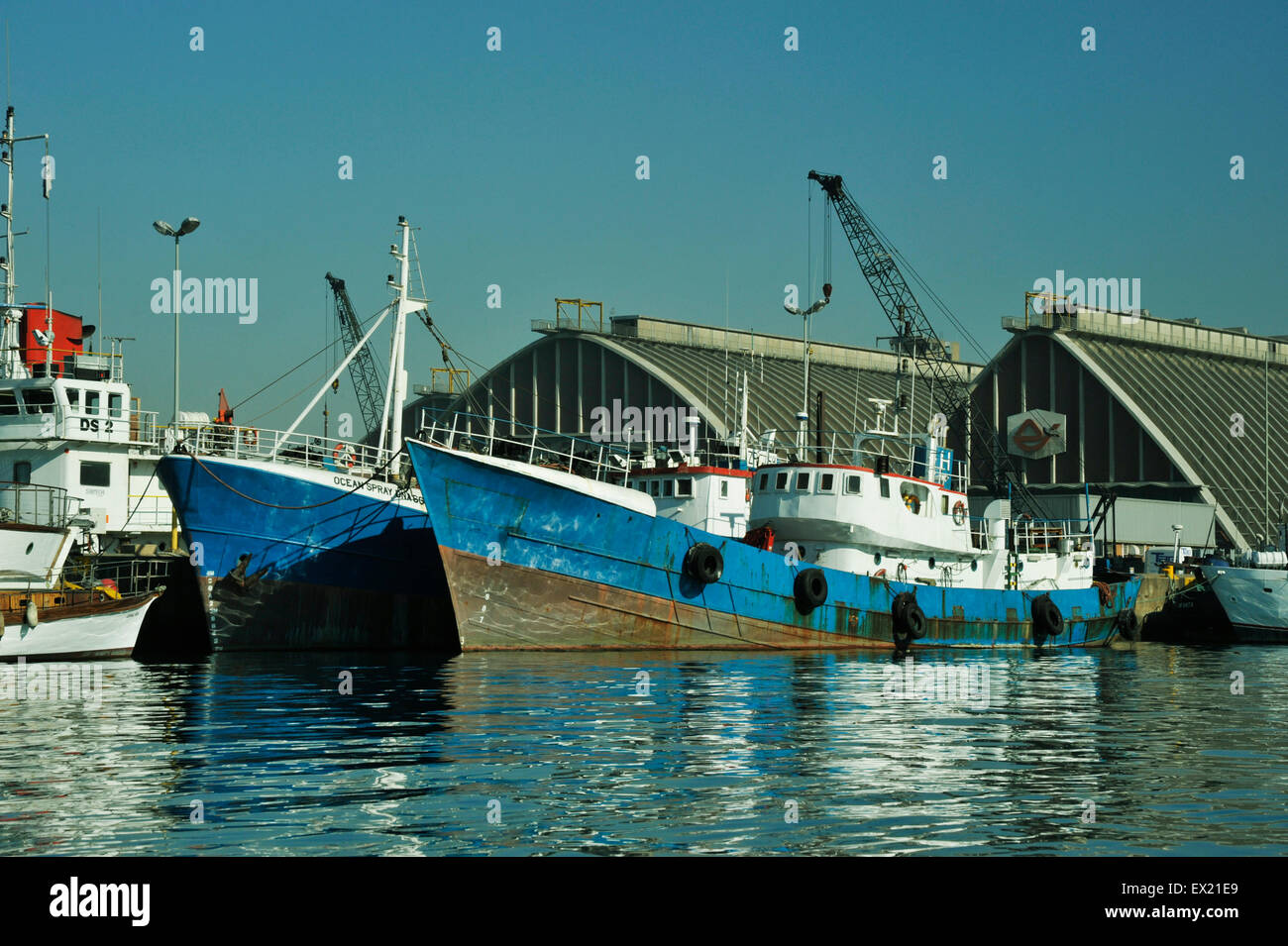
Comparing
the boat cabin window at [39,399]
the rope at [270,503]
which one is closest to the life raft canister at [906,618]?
the rope at [270,503]

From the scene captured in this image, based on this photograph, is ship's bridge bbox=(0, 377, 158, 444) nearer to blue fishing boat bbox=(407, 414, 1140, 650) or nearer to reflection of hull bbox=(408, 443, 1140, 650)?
blue fishing boat bbox=(407, 414, 1140, 650)

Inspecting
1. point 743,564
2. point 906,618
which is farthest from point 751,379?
point 743,564

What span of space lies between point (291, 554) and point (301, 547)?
0.31 m

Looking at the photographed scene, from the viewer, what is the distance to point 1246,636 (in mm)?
57031

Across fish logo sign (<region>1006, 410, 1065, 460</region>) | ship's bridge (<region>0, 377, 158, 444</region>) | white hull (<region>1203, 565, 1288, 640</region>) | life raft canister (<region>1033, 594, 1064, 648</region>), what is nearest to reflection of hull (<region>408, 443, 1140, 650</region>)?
life raft canister (<region>1033, 594, 1064, 648</region>)

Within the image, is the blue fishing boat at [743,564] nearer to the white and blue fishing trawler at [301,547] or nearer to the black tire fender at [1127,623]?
the white and blue fishing trawler at [301,547]

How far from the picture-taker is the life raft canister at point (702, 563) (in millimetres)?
36219

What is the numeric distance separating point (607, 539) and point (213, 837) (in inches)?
930

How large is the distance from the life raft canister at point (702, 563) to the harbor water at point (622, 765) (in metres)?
6.62

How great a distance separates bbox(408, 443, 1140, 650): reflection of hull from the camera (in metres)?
34.2

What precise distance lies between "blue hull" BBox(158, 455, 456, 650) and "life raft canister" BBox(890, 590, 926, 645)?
1326 cm

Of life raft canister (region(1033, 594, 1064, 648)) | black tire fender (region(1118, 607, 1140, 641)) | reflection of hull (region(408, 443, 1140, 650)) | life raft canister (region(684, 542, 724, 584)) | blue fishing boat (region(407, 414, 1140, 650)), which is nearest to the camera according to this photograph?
reflection of hull (region(408, 443, 1140, 650))

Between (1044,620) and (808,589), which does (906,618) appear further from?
(1044,620)

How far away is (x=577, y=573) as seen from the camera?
35.1 m
